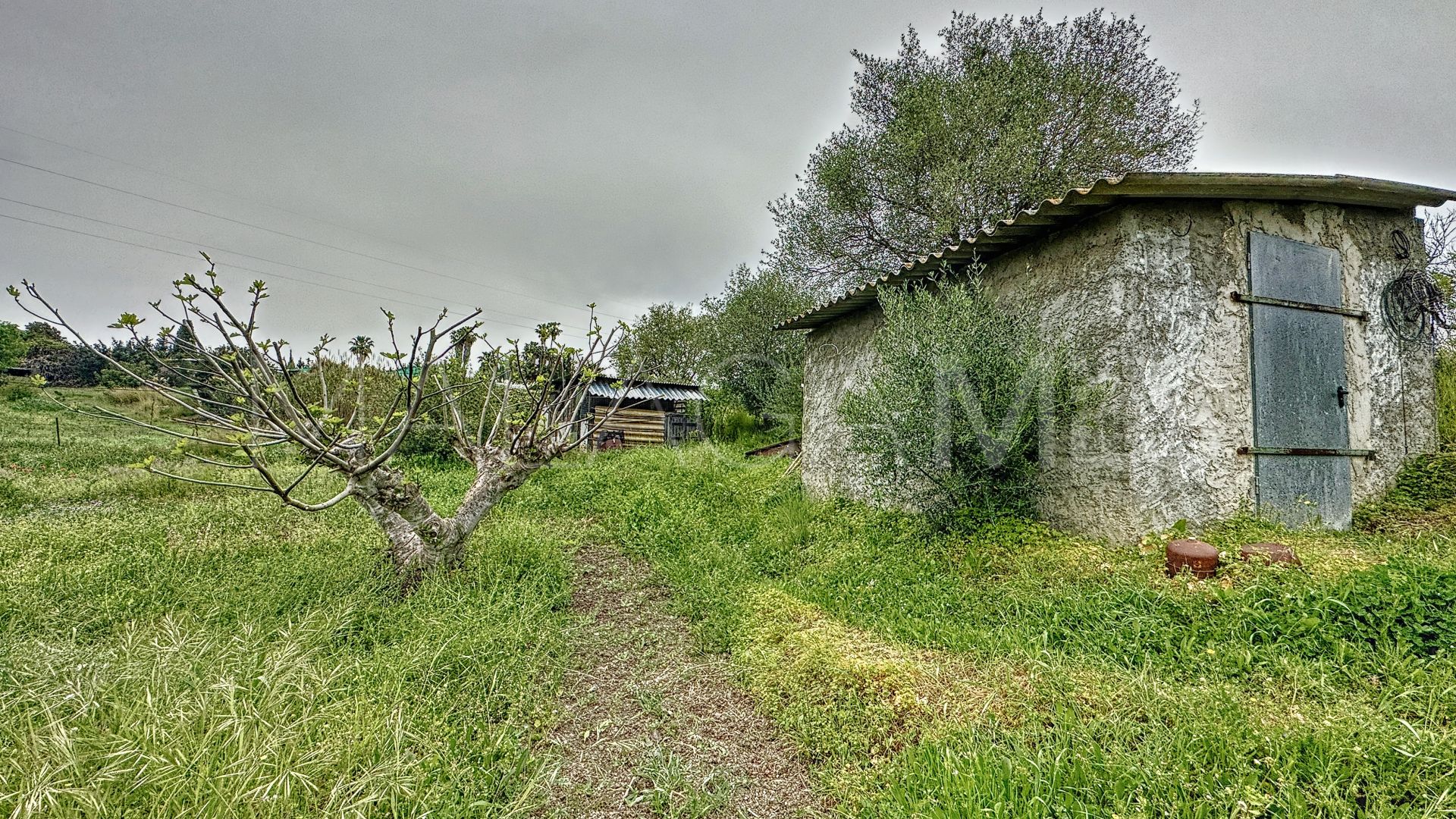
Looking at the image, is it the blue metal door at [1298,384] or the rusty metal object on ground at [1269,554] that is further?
the blue metal door at [1298,384]

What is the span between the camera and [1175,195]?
4766 mm

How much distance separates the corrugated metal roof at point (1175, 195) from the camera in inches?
183

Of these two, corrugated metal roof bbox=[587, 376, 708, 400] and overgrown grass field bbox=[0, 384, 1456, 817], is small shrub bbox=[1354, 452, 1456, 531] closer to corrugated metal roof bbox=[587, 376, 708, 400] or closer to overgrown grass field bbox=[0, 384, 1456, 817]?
overgrown grass field bbox=[0, 384, 1456, 817]

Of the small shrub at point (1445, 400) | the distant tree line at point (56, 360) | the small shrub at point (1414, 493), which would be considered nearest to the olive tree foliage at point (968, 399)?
the small shrub at point (1414, 493)

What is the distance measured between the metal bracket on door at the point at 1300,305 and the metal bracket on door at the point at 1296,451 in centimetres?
134

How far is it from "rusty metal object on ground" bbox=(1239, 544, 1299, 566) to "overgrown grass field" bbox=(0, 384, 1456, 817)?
0.30 feet

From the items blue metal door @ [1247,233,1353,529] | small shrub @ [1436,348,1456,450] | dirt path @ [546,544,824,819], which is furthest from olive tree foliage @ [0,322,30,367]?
small shrub @ [1436,348,1456,450]

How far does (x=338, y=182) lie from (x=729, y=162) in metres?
8.75

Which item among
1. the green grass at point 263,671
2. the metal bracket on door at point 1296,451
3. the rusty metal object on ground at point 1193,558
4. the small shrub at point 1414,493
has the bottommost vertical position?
the green grass at point 263,671

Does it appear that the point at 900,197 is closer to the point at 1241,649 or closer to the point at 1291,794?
the point at 1241,649

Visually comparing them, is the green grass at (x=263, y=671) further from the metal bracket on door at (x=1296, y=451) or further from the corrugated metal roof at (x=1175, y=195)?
the metal bracket on door at (x=1296, y=451)

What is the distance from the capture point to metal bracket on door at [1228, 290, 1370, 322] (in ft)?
16.4

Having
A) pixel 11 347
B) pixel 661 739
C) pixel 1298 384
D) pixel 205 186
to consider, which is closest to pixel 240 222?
pixel 205 186

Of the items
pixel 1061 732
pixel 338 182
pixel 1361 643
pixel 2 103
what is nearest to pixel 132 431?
pixel 338 182
